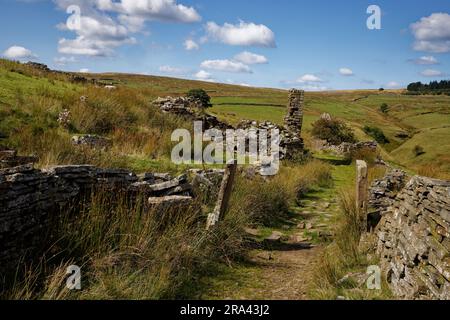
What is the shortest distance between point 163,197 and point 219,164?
237 inches

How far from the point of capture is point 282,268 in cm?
722

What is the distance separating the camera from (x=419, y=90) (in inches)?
5546

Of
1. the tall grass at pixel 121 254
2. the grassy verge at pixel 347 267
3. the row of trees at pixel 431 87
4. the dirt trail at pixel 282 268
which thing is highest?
the row of trees at pixel 431 87

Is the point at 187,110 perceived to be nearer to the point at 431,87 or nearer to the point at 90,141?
the point at 90,141

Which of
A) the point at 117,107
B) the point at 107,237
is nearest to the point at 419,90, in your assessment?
the point at 117,107

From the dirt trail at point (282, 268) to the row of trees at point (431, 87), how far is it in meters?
136

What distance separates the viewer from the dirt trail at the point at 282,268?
19.7 ft

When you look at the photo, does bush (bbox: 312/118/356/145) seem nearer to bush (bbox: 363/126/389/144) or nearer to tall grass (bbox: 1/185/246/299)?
bush (bbox: 363/126/389/144)

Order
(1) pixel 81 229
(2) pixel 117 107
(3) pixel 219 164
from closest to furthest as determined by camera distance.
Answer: (1) pixel 81 229 → (3) pixel 219 164 → (2) pixel 117 107

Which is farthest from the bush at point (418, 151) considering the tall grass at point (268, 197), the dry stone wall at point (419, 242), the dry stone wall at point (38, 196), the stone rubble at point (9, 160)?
the stone rubble at point (9, 160)

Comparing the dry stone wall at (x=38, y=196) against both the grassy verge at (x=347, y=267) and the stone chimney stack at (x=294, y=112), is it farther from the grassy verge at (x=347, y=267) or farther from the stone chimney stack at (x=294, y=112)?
the stone chimney stack at (x=294, y=112)

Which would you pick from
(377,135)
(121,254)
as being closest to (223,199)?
(121,254)

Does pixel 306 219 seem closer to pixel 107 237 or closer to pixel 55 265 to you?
pixel 107 237

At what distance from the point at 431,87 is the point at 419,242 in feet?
504
